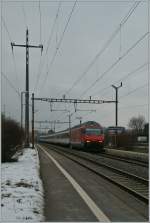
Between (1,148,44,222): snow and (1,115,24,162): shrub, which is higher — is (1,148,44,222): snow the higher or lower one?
the lower one

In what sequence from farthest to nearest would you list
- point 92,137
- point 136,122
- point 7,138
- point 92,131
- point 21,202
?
1. point 136,122
2. point 92,131
3. point 92,137
4. point 7,138
5. point 21,202

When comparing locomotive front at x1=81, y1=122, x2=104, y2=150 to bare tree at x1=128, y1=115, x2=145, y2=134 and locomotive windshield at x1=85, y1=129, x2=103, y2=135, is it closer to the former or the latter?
locomotive windshield at x1=85, y1=129, x2=103, y2=135

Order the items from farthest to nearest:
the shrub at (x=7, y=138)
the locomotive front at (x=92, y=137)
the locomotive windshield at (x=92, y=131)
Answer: the locomotive windshield at (x=92, y=131), the locomotive front at (x=92, y=137), the shrub at (x=7, y=138)

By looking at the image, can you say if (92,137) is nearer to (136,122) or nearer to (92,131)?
(92,131)

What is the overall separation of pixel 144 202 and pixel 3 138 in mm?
13192

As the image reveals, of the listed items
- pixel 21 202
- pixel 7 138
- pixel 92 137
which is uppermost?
pixel 7 138

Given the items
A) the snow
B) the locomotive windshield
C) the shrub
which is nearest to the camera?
the snow

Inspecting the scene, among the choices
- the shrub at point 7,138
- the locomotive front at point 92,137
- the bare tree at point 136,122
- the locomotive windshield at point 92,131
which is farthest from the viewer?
the bare tree at point 136,122

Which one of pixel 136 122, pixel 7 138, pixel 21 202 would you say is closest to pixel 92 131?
pixel 7 138

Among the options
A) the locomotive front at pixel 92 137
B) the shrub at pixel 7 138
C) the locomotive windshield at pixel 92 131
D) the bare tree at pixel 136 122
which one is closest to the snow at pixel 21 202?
the shrub at pixel 7 138

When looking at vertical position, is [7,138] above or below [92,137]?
above

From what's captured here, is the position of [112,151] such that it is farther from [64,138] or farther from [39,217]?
[39,217]

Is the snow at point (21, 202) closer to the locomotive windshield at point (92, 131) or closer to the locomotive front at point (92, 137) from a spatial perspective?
the locomotive front at point (92, 137)

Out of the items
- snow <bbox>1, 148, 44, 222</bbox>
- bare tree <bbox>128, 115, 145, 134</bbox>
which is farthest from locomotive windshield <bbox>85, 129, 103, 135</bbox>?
bare tree <bbox>128, 115, 145, 134</bbox>
